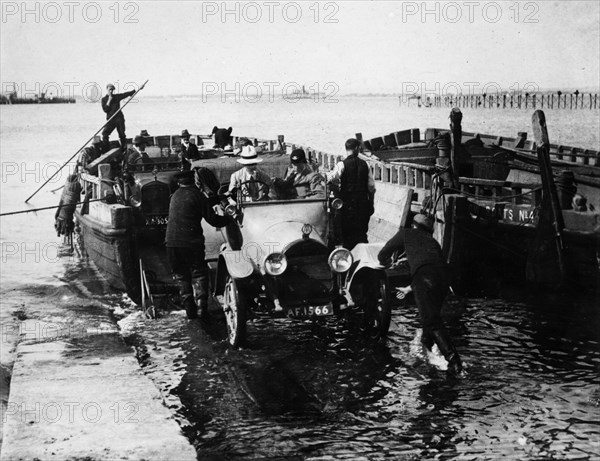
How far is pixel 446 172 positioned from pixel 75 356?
294 inches

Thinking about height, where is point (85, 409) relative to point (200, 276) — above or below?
below

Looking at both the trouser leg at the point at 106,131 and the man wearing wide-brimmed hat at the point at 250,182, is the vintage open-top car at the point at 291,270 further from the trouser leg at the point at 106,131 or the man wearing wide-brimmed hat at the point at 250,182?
the trouser leg at the point at 106,131

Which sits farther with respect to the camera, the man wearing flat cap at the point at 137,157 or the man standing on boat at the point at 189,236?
the man wearing flat cap at the point at 137,157

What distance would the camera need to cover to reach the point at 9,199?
33594 millimetres

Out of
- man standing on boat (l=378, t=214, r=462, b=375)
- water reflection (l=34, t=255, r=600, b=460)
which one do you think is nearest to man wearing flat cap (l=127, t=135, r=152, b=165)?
water reflection (l=34, t=255, r=600, b=460)

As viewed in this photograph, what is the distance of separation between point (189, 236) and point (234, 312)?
1.29 metres

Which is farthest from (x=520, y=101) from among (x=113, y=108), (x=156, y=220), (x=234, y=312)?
(x=234, y=312)

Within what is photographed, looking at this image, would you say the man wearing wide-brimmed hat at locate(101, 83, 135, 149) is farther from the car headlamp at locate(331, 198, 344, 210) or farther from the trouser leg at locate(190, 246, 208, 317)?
the car headlamp at locate(331, 198, 344, 210)

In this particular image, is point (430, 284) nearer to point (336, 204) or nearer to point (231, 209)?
point (336, 204)

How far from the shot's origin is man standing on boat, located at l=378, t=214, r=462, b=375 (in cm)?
788

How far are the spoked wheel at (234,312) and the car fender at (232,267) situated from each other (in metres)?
0.17

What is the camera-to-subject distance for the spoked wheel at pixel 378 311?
29.1 ft

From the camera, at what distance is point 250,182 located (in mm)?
9680

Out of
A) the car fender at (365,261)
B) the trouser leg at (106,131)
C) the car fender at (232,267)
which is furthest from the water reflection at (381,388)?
the trouser leg at (106,131)
